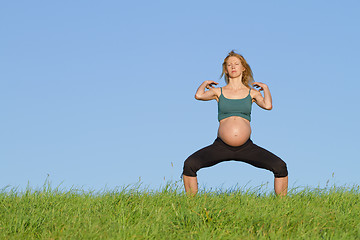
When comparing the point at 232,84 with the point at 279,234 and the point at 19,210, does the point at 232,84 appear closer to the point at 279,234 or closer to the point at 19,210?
the point at 279,234

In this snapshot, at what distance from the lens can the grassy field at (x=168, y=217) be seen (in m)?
4.77

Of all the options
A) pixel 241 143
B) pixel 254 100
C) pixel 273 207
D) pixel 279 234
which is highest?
pixel 254 100

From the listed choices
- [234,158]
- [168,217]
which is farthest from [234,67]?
[168,217]

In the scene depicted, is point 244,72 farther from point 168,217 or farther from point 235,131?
point 168,217

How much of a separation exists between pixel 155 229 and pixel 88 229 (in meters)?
0.78

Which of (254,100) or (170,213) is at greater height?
(254,100)

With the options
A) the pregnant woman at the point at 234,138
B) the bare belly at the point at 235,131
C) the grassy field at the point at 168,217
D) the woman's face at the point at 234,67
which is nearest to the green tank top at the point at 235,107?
the pregnant woman at the point at 234,138

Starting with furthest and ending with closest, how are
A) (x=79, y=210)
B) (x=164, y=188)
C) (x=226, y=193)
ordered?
1. (x=226, y=193)
2. (x=164, y=188)
3. (x=79, y=210)

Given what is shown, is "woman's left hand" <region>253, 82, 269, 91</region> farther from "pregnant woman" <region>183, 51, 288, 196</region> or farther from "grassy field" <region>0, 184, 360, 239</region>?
"grassy field" <region>0, 184, 360, 239</region>

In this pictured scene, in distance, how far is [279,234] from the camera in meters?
4.70

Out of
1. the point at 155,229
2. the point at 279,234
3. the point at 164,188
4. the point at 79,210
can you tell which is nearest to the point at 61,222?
the point at 79,210

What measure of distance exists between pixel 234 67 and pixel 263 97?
27.7 inches

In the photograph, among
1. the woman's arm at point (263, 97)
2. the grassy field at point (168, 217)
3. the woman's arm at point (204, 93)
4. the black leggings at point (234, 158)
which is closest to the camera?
the grassy field at point (168, 217)

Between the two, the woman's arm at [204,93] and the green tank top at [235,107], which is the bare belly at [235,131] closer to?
the green tank top at [235,107]
